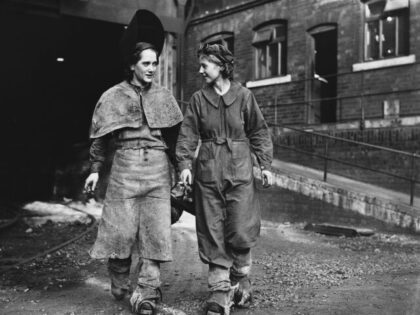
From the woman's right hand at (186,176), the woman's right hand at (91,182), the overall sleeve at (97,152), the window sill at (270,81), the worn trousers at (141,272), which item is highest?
the window sill at (270,81)

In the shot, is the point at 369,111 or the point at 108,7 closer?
the point at 108,7

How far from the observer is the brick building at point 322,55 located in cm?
1022

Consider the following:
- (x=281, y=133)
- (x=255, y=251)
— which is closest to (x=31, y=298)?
(x=255, y=251)

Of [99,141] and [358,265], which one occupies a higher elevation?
[99,141]

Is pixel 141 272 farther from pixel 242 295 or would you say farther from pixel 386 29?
pixel 386 29

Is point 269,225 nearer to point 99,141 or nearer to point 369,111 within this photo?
point 369,111

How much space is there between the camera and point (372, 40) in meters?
10.9

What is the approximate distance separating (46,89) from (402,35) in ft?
39.8

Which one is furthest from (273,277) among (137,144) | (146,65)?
(146,65)

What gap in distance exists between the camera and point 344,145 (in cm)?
984

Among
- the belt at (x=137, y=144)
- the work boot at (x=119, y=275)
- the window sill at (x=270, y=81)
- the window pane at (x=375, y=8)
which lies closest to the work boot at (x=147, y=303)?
the work boot at (x=119, y=275)

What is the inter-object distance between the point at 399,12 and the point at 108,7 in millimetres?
6326

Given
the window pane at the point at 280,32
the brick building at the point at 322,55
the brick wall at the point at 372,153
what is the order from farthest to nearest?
the window pane at the point at 280,32
the brick building at the point at 322,55
the brick wall at the point at 372,153

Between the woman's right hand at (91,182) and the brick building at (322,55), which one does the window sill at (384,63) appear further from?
the woman's right hand at (91,182)
